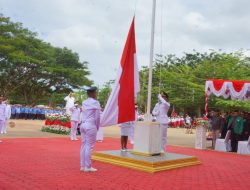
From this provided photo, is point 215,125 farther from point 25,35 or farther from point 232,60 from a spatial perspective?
point 25,35

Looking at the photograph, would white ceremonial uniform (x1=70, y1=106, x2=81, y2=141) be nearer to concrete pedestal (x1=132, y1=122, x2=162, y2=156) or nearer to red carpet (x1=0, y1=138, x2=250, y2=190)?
red carpet (x1=0, y1=138, x2=250, y2=190)

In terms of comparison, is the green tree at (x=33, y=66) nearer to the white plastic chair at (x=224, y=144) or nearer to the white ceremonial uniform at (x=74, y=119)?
the white ceremonial uniform at (x=74, y=119)

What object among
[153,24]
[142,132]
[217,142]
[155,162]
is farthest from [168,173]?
[217,142]

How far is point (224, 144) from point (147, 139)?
6.35 m

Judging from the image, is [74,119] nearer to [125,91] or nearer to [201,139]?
[201,139]

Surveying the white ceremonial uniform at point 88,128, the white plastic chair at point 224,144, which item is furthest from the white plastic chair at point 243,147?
the white ceremonial uniform at point 88,128

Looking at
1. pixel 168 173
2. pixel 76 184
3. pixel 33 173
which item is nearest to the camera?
pixel 76 184

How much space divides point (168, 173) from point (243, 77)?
28.3 metres

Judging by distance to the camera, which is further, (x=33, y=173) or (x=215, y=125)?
(x=215, y=125)

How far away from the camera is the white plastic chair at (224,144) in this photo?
15.0m

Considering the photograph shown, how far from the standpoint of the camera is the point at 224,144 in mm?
14953

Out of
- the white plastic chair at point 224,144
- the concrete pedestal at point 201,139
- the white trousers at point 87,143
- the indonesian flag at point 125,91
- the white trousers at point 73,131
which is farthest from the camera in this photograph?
the white trousers at point 73,131

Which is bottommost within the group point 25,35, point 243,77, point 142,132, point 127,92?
point 142,132

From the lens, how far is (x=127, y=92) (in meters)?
9.95
